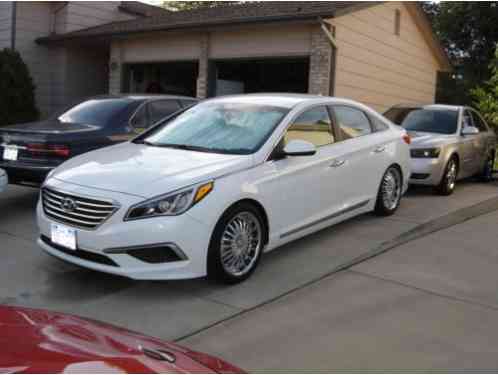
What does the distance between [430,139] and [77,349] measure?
26.2 feet

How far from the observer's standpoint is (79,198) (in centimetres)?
458

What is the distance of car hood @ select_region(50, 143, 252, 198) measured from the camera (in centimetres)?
450

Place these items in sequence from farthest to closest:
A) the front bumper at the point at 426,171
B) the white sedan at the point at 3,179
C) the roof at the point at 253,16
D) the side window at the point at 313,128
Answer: the roof at the point at 253,16, the front bumper at the point at 426,171, the white sedan at the point at 3,179, the side window at the point at 313,128

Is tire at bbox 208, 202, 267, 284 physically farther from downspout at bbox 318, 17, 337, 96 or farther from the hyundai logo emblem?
downspout at bbox 318, 17, 337, 96

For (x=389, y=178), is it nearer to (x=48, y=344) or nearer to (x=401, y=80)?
(x=48, y=344)

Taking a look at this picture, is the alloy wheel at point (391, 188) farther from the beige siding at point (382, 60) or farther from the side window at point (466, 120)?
the beige siding at point (382, 60)

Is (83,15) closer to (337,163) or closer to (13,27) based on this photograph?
(13,27)

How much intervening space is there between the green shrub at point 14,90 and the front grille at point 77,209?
1252 cm

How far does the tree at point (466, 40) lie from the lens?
28.0 m

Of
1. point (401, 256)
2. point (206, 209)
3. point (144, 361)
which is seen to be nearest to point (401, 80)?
point (401, 256)

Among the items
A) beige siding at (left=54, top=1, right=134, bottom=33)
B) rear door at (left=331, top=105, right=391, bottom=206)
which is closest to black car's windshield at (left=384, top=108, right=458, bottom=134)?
rear door at (left=331, top=105, right=391, bottom=206)

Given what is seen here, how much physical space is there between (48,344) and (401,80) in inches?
629

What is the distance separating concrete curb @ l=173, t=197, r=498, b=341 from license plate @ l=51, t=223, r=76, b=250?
130 centimetres

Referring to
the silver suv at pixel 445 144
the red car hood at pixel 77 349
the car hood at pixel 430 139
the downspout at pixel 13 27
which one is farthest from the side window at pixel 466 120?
the downspout at pixel 13 27
